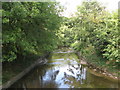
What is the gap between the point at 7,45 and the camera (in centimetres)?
695

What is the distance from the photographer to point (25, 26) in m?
8.22

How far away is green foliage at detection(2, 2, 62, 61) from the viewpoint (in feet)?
20.4

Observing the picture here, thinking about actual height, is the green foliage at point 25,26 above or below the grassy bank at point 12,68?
above

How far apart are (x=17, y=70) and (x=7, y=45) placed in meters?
4.72

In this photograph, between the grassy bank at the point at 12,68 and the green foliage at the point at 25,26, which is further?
the grassy bank at the point at 12,68

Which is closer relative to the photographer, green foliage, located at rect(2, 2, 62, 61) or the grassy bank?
green foliage, located at rect(2, 2, 62, 61)

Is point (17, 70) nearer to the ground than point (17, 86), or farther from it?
farther from it

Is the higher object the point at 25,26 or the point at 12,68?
the point at 25,26

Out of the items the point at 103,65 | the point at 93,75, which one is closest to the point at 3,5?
the point at 93,75

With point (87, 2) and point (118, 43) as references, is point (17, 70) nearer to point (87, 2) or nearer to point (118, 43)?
point (118, 43)

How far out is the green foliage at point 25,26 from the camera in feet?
20.4

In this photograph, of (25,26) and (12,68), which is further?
(12,68)

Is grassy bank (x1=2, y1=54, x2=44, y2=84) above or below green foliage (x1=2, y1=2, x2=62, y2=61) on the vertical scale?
below

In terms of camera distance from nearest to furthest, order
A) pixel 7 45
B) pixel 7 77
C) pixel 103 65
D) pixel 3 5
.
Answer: pixel 3 5 < pixel 7 45 < pixel 7 77 < pixel 103 65
